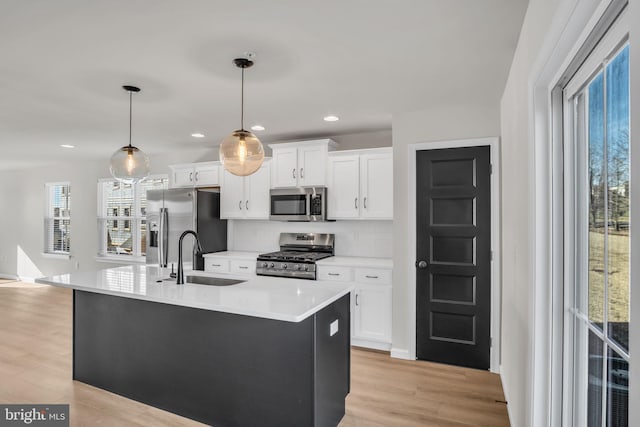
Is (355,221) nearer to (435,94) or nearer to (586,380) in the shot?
(435,94)

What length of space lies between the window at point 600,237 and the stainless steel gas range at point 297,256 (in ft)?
9.70

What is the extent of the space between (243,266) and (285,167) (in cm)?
131

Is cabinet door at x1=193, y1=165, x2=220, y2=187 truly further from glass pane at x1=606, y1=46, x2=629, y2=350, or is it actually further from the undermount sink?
glass pane at x1=606, y1=46, x2=629, y2=350

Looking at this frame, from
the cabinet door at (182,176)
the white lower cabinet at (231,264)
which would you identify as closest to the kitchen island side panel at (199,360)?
the white lower cabinet at (231,264)

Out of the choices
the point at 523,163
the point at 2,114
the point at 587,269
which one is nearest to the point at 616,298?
the point at 587,269

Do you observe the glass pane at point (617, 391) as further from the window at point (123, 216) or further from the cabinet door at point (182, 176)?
the window at point (123, 216)

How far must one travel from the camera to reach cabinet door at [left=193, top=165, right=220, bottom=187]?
17.2 feet

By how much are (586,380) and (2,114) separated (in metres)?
5.12

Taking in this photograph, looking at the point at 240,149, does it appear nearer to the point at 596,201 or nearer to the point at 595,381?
the point at 596,201

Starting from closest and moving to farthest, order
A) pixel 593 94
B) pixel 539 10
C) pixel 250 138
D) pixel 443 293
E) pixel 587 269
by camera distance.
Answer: pixel 593 94 → pixel 587 269 → pixel 539 10 → pixel 250 138 → pixel 443 293

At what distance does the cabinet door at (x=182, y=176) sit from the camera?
545 centimetres

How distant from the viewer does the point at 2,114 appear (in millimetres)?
3904

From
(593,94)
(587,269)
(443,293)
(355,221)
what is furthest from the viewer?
(355,221)

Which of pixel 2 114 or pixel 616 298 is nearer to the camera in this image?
pixel 616 298
